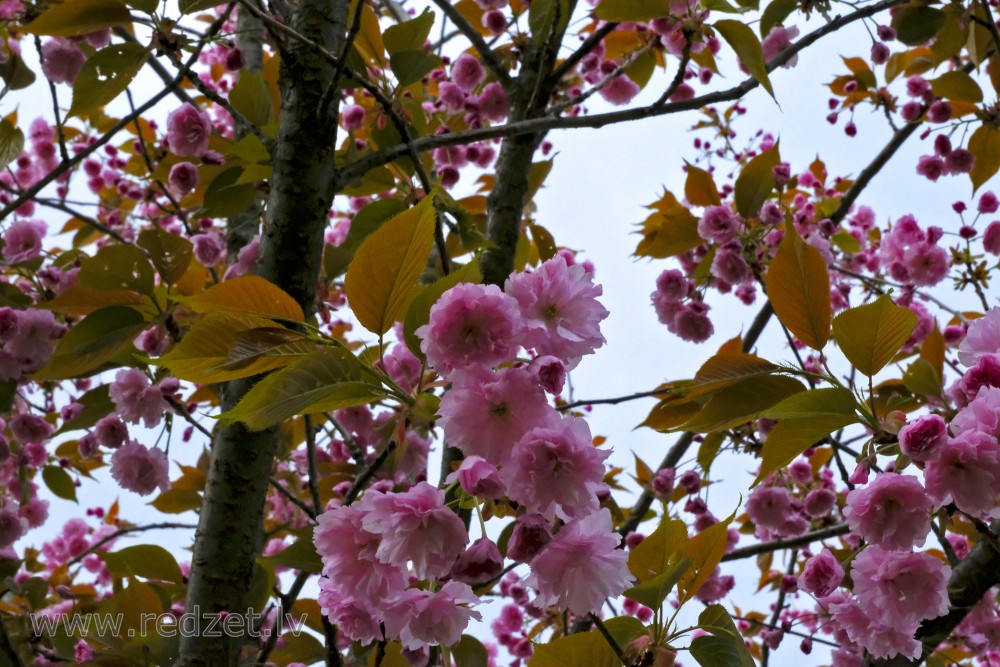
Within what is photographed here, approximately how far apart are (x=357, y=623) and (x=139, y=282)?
816mm

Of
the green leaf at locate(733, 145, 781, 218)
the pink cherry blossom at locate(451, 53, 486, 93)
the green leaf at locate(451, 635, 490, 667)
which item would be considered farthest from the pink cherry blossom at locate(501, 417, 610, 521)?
the pink cherry blossom at locate(451, 53, 486, 93)

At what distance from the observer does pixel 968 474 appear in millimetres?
826

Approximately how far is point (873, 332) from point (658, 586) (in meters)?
0.36

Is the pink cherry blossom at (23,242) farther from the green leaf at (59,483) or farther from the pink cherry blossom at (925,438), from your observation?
the pink cherry blossom at (925,438)

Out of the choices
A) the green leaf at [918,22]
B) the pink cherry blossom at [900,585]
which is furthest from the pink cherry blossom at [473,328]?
the green leaf at [918,22]

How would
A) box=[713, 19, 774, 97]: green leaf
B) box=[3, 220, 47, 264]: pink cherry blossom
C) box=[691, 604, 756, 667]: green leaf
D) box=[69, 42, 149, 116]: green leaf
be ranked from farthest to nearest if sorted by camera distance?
box=[3, 220, 47, 264]: pink cherry blossom → box=[69, 42, 149, 116]: green leaf → box=[713, 19, 774, 97]: green leaf → box=[691, 604, 756, 667]: green leaf

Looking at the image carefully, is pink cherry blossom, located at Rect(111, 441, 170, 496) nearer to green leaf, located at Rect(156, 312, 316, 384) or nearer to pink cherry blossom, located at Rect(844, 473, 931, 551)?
green leaf, located at Rect(156, 312, 316, 384)

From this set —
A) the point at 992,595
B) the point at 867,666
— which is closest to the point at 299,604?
the point at 867,666

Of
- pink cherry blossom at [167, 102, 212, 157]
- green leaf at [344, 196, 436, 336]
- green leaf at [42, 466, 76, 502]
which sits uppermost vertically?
pink cherry blossom at [167, 102, 212, 157]

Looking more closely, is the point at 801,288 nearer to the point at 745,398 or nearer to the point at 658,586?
the point at 745,398

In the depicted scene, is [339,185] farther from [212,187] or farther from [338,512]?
→ [338,512]

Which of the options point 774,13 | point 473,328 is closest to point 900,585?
point 473,328

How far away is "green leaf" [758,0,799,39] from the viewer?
5.34 ft

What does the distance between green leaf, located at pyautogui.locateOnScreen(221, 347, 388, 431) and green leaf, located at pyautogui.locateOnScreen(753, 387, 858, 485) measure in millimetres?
408
